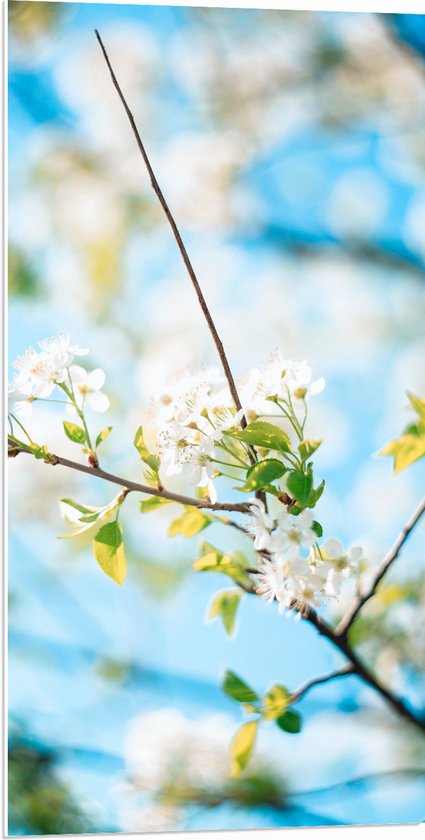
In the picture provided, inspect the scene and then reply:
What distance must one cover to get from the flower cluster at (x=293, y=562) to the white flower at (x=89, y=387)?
0.22 metres

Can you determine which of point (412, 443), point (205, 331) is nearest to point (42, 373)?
point (412, 443)

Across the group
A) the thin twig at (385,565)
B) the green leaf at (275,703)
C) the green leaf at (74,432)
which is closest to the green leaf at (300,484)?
the thin twig at (385,565)

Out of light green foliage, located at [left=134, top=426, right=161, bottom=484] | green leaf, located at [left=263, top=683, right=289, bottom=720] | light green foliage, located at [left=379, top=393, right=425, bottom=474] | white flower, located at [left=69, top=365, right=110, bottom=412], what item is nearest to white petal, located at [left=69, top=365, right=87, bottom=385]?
white flower, located at [left=69, top=365, right=110, bottom=412]

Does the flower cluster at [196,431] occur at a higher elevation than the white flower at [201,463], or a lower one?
higher

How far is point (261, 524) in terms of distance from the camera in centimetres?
84

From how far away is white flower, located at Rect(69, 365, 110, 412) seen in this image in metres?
0.97

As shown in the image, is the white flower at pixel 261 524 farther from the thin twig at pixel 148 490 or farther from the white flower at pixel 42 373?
the white flower at pixel 42 373

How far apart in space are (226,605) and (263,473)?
39 cm

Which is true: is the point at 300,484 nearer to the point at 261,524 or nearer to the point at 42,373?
the point at 261,524

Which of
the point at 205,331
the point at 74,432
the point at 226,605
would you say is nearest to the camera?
the point at 74,432

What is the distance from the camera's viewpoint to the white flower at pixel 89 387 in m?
0.97

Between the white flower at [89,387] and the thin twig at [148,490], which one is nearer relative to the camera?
the thin twig at [148,490]

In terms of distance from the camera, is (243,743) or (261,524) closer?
(261,524)

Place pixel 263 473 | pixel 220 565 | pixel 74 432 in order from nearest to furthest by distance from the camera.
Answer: pixel 263 473, pixel 74 432, pixel 220 565
